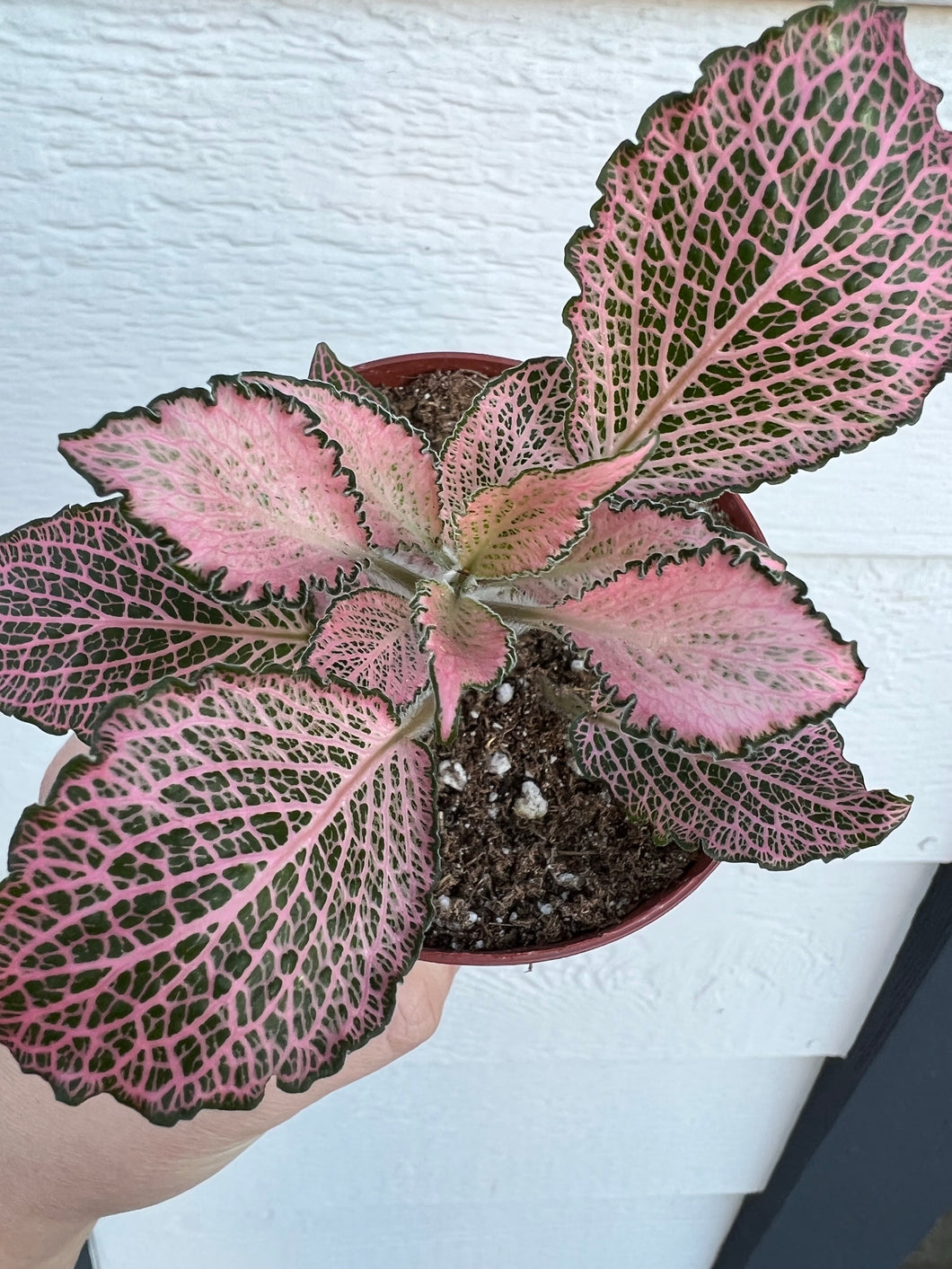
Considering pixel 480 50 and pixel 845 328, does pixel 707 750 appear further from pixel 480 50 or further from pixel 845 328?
pixel 480 50

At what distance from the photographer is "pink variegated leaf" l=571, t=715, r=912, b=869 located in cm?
35

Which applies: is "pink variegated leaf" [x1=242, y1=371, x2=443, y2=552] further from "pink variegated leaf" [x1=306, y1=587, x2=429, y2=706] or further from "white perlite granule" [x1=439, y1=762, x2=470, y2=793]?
"white perlite granule" [x1=439, y1=762, x2=470, y2=793]

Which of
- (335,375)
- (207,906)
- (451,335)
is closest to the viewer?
(207,906)

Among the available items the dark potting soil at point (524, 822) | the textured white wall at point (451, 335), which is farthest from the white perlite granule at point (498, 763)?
the textured white wall at point (451, 335)

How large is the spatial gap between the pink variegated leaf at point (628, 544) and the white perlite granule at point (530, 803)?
13cm

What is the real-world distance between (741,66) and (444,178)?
261 mm

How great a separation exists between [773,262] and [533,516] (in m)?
0.10

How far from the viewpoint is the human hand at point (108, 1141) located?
46 centimetres

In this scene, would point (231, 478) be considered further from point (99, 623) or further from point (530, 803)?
point (530, 803)

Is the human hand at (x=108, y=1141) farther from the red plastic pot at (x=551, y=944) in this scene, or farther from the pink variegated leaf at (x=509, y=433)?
the pink variegated leaf at (x=509, y=433)

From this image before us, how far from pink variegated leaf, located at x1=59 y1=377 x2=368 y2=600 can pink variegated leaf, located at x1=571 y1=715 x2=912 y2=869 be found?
128mm

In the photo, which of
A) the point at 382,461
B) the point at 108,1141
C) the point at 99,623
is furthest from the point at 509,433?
the point at 108,1141

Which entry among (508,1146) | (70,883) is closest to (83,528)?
(70,883)

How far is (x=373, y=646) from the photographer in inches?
12.7
